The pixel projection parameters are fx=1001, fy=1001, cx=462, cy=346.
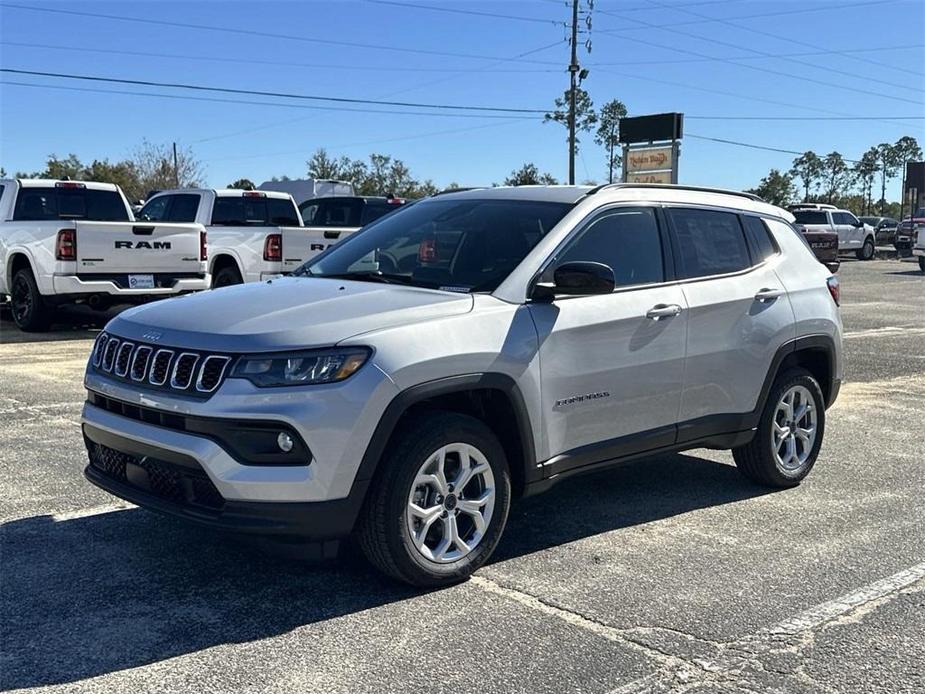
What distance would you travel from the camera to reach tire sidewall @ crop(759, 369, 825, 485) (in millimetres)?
6066

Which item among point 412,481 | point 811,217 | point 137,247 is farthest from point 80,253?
point 811,217

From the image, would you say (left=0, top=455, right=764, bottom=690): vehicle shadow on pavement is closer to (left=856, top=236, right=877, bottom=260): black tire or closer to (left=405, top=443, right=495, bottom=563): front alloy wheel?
(left=405, top=443, right=495, bottom=563): front alloy wheel

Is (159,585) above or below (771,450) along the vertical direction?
below

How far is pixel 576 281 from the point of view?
467 centimetres

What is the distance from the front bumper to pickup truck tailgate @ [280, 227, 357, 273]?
11.0m

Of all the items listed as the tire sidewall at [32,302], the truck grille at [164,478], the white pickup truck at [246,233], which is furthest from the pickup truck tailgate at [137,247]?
the truck grille at [164,478]

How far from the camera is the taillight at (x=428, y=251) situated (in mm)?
5218

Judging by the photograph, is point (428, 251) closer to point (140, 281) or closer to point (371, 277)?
point (371, 277)

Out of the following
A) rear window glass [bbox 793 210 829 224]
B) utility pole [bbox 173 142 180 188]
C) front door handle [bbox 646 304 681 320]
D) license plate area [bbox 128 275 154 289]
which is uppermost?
utility pole [bbox 173 142 180 188]

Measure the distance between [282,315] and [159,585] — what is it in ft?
4.32

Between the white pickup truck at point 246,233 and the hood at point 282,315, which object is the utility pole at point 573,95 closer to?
the white pickup truck at point 246,233

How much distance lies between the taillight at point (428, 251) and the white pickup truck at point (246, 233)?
9.94 metres

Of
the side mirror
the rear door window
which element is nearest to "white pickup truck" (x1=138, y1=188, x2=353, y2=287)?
the rear door window

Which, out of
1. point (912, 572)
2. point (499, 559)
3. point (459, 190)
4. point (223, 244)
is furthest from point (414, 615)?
point (223, 244)
